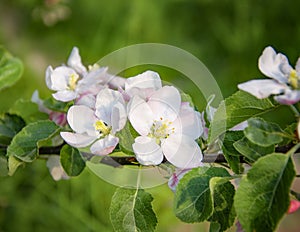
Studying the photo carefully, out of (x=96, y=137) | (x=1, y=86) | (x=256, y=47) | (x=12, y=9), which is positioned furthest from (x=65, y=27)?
(x=96, y=137)

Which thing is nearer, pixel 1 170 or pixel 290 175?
pixel 290 175

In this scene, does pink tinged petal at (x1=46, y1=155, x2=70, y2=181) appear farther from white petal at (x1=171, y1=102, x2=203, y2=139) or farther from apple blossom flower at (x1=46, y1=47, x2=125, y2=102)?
white petal at (x1=171, y1=102, x2=203, y2=139)

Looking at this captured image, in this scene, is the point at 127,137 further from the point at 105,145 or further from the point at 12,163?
the point at 12,163

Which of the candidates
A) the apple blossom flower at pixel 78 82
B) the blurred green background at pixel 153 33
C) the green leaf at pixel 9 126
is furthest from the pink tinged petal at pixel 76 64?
the blurred green background at pixel 153 33

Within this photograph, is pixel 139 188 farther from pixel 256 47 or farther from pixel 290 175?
pixel 256 47

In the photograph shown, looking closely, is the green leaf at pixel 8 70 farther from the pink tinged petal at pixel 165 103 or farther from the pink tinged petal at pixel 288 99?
the pink tinged petal at pixel 288 99
